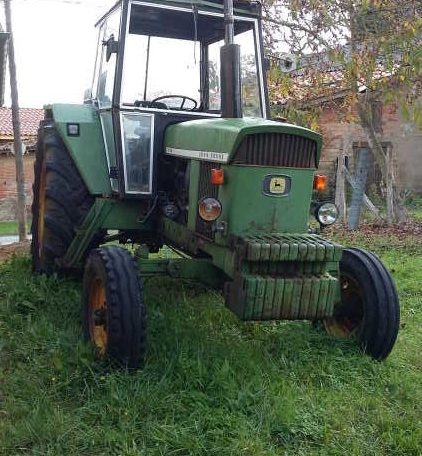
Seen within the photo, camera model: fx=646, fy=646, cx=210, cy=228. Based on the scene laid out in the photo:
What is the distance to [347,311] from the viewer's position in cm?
460

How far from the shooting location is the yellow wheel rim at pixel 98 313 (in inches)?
Result: 158

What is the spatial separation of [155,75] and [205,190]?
144 centimetres

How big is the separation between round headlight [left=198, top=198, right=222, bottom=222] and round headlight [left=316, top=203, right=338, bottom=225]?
751mm

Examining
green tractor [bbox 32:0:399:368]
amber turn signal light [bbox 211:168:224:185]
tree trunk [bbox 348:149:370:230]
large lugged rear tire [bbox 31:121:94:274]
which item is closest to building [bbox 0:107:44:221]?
tree trunk [bbox 348:149:370:230]

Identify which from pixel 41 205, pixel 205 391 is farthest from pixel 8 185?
pixel 205 391

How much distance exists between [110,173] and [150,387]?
206cm

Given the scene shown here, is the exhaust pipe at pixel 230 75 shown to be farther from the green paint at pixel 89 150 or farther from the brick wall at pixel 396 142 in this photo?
the brick wall at pixel 396 142

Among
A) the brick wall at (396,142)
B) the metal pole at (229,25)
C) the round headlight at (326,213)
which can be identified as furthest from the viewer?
the brick wall at (396,142)

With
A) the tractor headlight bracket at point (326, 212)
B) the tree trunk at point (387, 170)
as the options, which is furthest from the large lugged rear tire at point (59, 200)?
the tree trunk at point (387, 170)

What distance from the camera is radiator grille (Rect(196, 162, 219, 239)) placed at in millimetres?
4160

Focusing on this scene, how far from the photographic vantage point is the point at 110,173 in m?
5.10

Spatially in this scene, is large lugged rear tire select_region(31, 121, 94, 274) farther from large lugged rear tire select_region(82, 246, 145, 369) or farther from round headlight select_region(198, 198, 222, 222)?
round headlight select_region(198, 198, 222, 222)

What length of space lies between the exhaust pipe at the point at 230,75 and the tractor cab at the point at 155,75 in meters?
0.45

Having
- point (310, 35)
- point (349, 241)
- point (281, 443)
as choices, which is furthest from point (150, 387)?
point (310, 35)
